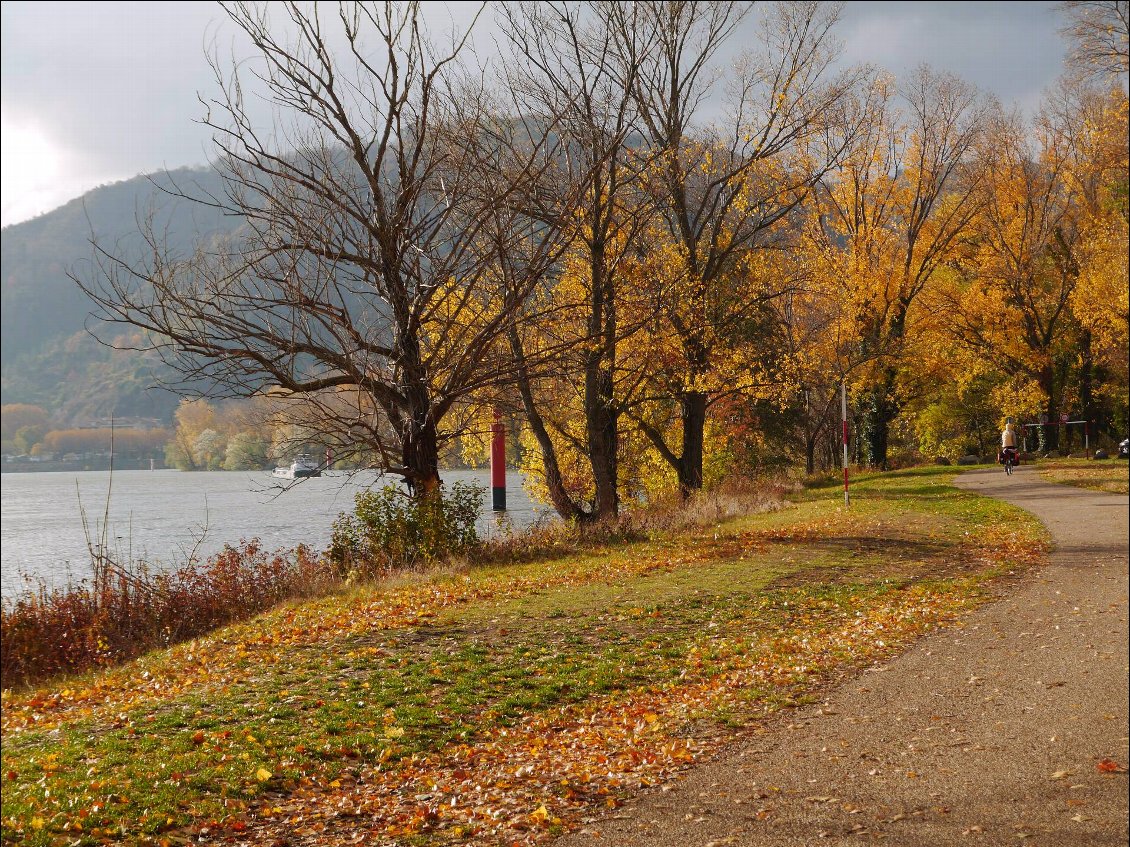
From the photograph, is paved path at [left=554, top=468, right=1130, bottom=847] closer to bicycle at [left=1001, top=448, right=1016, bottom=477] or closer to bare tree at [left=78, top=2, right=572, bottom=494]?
bicycle at [left=1001, top=448, right=1016, bottom=477]

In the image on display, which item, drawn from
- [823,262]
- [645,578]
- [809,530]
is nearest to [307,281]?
[645,578]

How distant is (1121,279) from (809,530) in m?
17.2

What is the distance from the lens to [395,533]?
18.6m

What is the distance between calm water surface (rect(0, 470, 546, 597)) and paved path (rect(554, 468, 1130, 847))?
40.3 feet

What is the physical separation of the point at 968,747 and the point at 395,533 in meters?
14.5

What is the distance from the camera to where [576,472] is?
31.4 m

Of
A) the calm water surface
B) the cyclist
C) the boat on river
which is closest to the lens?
the cyclist

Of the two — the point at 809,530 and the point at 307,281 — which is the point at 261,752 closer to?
the point at 307,281

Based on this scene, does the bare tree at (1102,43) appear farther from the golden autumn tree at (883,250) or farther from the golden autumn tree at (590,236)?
the golden autumn tree at (883,250)

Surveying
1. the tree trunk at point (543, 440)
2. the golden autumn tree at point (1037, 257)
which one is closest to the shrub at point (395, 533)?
the tree trunk at point (543, 440)

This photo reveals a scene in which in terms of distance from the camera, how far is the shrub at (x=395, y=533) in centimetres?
1833

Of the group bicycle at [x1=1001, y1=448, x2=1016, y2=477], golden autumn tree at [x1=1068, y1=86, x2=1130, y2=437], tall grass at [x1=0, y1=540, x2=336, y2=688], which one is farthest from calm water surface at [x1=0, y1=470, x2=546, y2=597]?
golden autumn tree at [x1=1068, y1=86, x2=1130, y2=437]

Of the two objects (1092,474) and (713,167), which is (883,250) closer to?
(713,167)

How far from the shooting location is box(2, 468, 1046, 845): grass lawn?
694 centimetres
